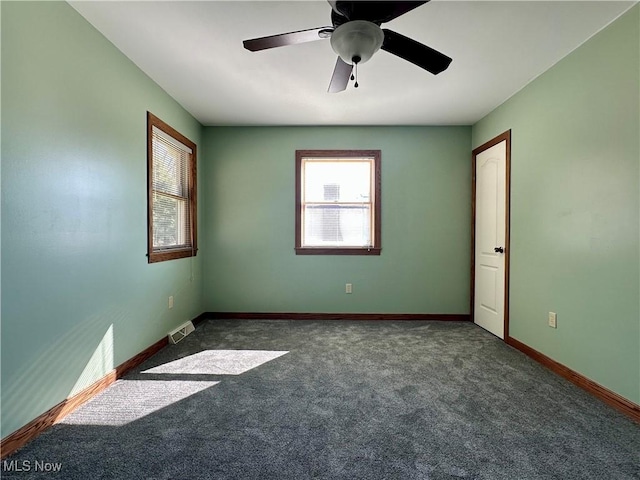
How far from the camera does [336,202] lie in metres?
4.21

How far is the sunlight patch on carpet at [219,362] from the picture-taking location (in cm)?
258

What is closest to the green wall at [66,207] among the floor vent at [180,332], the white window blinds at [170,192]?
the white window blinds at [170,192]

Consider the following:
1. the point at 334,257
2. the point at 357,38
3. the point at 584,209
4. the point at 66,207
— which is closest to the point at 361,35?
the point at 357,38

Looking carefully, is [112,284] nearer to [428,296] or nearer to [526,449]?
[526,449]

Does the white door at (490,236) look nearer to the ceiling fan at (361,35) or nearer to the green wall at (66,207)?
the ceiling fan at (361,35)

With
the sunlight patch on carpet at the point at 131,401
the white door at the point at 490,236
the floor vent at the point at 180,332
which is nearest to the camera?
the sunlight patch on carpet at the point at 131,401

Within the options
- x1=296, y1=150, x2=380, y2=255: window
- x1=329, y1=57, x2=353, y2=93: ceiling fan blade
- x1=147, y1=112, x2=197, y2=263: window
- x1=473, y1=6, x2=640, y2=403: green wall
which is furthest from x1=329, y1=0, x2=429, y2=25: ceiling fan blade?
x1=296, y1=150, x2=380, y2=255: window

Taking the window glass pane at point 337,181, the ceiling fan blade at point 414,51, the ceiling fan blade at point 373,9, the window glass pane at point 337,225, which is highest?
the ceiling fan blade at point 373,9

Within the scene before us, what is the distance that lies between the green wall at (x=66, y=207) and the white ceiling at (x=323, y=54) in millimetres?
343

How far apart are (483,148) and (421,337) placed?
7.70 ft

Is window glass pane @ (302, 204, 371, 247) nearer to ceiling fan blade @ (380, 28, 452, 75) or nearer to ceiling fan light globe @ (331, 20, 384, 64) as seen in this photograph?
ceiling fan blade @ (380, 28, 452, 75)

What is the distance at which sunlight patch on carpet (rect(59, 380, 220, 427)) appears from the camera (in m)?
1.91

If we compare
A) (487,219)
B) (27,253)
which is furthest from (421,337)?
(27,253)

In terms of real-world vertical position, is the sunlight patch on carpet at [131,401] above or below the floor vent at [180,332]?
below
